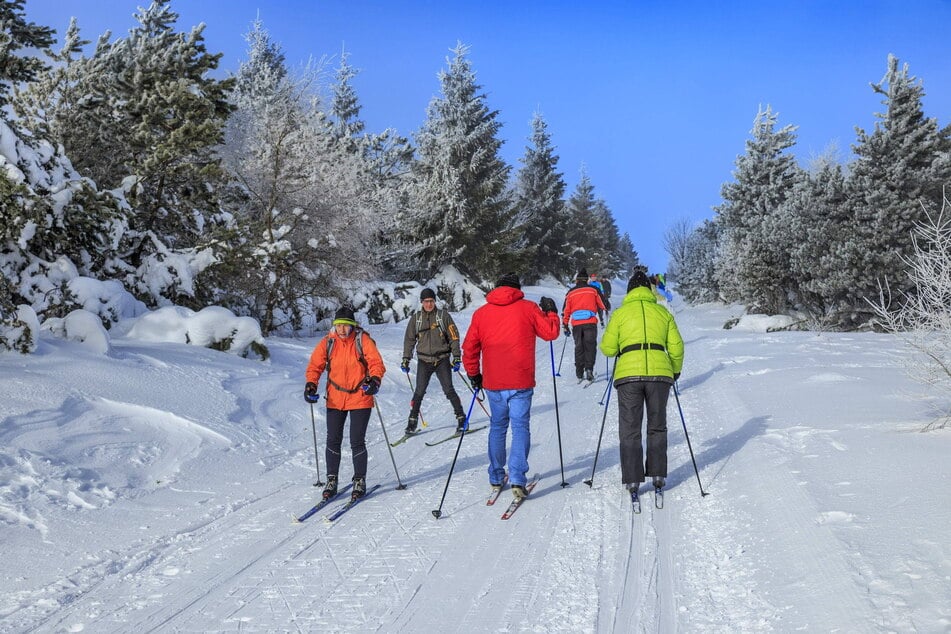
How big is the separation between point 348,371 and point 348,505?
1.28m

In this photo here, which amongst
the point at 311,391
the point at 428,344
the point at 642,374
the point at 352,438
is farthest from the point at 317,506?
the point at 428,344

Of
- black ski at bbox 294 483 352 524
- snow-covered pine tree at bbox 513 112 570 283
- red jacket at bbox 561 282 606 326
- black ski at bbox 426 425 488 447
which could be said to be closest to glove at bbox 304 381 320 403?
black ski at bbox 294 483 352 524

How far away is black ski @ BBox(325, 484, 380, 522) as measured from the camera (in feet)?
18.8

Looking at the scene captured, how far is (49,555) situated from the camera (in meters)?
4.95

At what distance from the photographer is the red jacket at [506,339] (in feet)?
20.1

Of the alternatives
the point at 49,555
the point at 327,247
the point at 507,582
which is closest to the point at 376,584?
the point at 507,582

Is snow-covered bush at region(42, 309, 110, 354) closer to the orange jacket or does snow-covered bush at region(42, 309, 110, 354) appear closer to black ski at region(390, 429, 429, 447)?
black ski at region(390, 429, 429, 447)

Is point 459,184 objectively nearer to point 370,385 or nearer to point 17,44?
point 17,44

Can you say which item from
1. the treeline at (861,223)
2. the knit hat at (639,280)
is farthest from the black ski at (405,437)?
the treeline at (861,223)

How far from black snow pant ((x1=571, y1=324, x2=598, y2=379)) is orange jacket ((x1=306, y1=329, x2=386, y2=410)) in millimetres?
7191

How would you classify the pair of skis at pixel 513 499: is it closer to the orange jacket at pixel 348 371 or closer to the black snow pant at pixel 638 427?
the black snow pant at pixel 638 427

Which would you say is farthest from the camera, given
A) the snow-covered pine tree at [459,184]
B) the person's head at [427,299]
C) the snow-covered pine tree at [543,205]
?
the snow-covered pine tree at [543,205]

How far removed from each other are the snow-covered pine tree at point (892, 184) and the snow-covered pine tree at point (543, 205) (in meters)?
19.4

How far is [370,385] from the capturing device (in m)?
6.20
